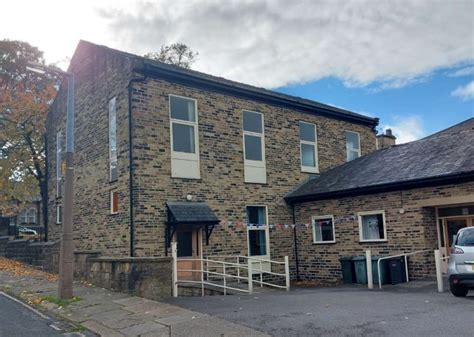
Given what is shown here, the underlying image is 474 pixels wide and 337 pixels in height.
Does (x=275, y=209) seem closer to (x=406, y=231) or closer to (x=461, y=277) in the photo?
(x=406, y=231)

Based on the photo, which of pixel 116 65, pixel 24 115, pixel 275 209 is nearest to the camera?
pixel 116 65

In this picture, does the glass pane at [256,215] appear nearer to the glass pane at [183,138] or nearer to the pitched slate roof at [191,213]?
the pitched slate roof at [191,213]

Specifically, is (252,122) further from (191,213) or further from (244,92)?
(191,213)

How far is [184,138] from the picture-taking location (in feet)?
53.3

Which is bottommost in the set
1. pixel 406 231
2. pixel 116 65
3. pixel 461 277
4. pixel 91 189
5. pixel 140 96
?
pixel 461 277

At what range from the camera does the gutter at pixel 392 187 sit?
46.5 ft

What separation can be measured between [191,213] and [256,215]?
3.58 m

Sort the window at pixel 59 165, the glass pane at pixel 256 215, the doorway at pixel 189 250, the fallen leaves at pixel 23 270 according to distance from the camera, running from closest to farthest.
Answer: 1. the doorway at pixel 189 250
2. the fallen leaves at pixel 23 270
3. the glass pane at pixel 256 215
4. the window at pixel 59 165

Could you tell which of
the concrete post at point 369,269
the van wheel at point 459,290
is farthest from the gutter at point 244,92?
the van wheel at point 459,290

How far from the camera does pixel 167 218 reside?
15156 mm

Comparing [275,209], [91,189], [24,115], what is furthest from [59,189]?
[275,209]

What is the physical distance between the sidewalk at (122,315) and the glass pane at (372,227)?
8551 millimetres

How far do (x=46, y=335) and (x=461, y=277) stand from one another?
27.2ft

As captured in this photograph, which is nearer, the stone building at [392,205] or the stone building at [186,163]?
the stone building at [392,205]
